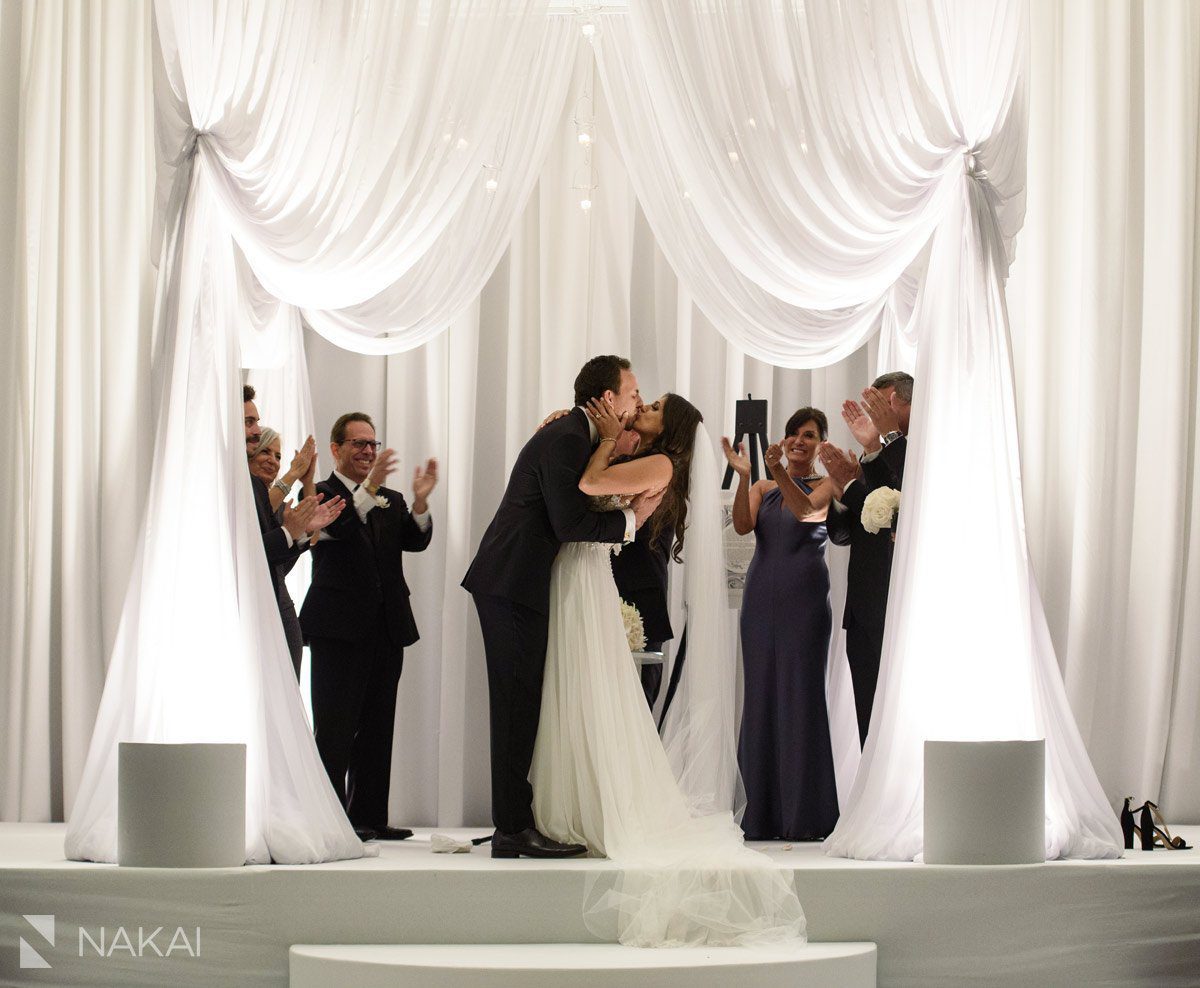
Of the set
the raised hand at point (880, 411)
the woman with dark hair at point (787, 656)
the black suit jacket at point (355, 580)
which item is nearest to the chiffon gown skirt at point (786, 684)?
the woman with dark hair at point (787, 656)

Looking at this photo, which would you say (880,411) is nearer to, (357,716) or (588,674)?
(588,674)

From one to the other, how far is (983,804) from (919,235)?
5.53 ft

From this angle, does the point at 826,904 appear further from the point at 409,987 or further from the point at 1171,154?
the point at 1171,154

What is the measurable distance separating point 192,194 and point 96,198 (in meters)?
1.82

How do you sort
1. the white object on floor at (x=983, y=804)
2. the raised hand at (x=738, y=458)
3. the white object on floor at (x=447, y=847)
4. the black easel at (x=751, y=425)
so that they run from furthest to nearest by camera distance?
the black easel at (x=751, y=425)
the raised hand at (x=738, y=458)
the white object on floor at (x=447, y=847)
the white object on floor at (x=983, y=804)

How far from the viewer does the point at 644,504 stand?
408 cm

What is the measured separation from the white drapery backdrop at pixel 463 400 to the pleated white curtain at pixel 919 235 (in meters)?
1.33

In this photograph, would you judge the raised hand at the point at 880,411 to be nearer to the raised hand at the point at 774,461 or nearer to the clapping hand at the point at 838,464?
the clapping hand at the point at 838,464

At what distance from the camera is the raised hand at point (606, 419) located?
13.0 feet

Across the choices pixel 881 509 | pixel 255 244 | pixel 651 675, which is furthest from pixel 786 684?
pixel 255 244

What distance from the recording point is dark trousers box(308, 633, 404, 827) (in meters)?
4.32

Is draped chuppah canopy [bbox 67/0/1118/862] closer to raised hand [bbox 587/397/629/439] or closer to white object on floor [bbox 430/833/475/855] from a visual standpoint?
white object on floor [bbox 430/833/475/855]

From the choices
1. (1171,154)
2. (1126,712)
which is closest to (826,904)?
(1126,712)

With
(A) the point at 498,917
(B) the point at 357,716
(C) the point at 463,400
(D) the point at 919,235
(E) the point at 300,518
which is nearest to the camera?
(A) the point at 498,917
